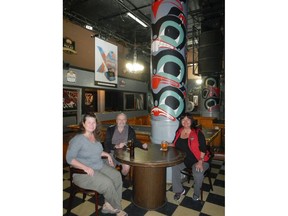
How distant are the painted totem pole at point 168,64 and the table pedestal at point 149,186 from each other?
39.1 inches

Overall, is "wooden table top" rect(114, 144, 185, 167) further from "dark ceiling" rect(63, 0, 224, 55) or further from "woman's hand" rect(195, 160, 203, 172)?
"dark ceiling" rect(63, 0, 224, 55)

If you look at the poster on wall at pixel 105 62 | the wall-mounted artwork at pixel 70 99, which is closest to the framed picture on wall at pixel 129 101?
the poster on wall at pixel 105 62

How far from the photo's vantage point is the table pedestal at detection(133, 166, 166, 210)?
2629 millimetres

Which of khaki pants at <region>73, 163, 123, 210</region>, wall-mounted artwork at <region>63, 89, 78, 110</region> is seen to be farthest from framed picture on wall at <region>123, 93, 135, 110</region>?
khaki pants at <region>73, 163, 123, 210</region>

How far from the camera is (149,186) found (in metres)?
2.63

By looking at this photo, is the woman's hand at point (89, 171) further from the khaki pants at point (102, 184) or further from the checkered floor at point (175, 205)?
the checkered floor at point (175, 205)

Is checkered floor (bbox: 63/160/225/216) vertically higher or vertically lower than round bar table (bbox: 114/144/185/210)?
lower

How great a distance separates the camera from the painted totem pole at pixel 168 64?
348 centimetres

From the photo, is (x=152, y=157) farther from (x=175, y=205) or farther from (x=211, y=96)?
(x=211, y=96)

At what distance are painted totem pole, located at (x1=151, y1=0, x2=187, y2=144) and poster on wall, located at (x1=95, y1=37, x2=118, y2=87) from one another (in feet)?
10.2
